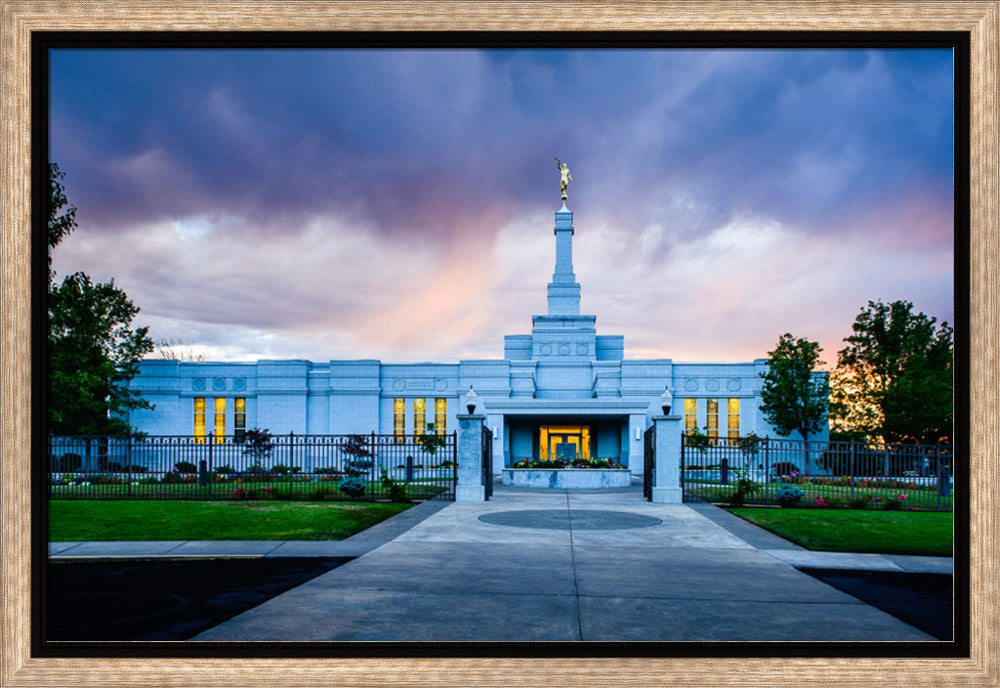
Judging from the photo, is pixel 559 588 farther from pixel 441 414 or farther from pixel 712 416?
pixel 712 416

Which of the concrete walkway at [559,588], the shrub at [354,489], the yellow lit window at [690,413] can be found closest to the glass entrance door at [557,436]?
the yellow lit window at [690,413]

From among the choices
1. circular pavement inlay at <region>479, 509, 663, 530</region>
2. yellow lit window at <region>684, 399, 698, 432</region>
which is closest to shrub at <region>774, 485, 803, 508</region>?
circular pavement inlay at <region>479, 509, 663, 530</region>

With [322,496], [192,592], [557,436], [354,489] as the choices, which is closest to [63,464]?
[322,496]

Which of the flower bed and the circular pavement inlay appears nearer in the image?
the circular pavement inlay

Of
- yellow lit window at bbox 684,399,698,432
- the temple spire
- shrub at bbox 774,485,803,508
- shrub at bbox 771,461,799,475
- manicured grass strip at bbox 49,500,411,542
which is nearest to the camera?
manicured grass strip at bbox 49,500,411,542

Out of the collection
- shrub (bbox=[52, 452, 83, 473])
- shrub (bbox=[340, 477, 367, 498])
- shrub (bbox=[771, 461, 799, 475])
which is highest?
shrub (bbox=[340, 477, 367, 498])

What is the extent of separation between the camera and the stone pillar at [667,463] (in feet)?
74.0

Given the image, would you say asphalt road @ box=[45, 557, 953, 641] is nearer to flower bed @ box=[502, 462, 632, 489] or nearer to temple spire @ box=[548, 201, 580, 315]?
flower bed @ box=[502, 462, 632, 489]

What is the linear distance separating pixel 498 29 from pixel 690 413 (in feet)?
174

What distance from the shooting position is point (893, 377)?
5172 cm

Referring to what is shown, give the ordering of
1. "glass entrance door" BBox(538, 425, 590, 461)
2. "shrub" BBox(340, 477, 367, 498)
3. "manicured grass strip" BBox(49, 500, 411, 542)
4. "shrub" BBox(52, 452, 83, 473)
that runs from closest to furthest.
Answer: "manicured grass strip" BBox(49, 500, 411, 542) < "shrub" BBox(340, 477, 367, 498) < "shrub" BBox(52, 452, 83, 473) < "glass entrance door" BBox(538, 425, 590, 461)

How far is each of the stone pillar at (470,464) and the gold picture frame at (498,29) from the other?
1753 centimetres

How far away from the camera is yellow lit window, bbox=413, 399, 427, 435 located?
188ft

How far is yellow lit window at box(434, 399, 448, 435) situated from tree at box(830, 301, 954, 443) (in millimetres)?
27358
